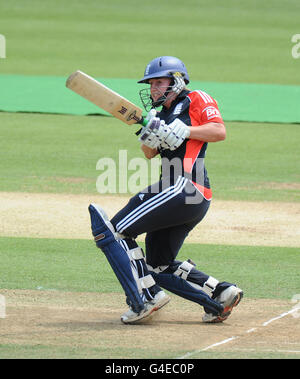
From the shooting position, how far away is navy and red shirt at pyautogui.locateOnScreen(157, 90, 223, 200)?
6.48 metres

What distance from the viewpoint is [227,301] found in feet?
21.5

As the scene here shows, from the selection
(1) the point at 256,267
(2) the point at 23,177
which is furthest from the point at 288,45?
(1) the point at 256,267

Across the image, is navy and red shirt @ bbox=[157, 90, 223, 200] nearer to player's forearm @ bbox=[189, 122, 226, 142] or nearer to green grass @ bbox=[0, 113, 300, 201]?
player's forearm @ bbox=[189, 122, 226, 142]

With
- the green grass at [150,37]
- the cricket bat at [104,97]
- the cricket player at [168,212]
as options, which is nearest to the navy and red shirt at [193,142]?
the cricket player at [168,212]

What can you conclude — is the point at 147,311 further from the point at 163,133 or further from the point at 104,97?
the point at 104,97

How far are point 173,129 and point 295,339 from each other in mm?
1686

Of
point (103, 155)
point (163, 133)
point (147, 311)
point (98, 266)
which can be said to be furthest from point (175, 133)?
point (103, 155)

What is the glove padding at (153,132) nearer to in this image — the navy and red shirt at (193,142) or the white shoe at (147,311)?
the navy and red shirt at (193,142)

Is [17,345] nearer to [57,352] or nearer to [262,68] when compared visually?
[57,352]

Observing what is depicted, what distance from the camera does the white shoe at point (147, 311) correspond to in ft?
21.0

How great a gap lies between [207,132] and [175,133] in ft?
0.87

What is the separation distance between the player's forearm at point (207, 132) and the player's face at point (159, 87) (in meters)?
0.45

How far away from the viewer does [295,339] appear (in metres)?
6.05

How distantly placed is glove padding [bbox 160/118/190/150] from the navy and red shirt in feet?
0.68
